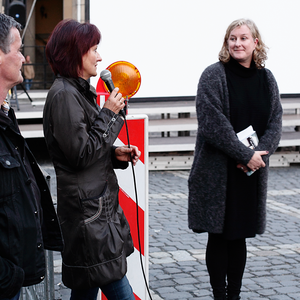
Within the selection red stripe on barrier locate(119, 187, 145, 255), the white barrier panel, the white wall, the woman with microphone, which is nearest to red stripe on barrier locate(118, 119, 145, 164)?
the white barrier panel

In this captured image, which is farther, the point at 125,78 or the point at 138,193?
the point at 138,193

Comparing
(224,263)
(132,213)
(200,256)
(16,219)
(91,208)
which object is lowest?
(200,256)

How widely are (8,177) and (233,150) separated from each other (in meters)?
1.65

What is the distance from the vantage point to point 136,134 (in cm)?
297

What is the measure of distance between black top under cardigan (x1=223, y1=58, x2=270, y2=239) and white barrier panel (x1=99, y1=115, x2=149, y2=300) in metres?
0.53

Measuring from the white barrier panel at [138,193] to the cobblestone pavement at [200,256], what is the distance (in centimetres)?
59

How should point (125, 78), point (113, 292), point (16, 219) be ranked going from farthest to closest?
point (125, 78) → point (113, 292) → point (16, 219)

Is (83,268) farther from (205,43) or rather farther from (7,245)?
(205,43)

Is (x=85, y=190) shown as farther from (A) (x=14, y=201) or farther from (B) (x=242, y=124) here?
(B) (x=242, y=124)

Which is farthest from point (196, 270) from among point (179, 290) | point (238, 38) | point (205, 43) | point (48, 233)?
point (205, 43)

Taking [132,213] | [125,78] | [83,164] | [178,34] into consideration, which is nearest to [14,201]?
[83,164]

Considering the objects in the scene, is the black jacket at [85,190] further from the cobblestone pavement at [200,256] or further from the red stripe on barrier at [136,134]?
the cobblestone pavement at [200,256]

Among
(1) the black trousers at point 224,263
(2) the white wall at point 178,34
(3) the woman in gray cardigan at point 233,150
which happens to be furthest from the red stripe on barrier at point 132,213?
(2) the white wall at point 178,34

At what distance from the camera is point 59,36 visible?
218 centimetres
